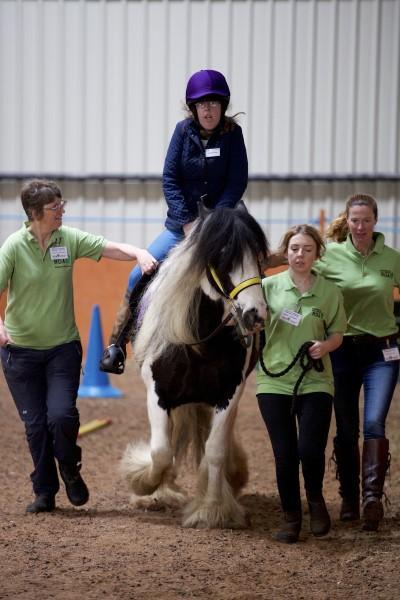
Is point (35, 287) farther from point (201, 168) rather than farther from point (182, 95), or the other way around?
point (182, 95)

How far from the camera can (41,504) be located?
16.8ft

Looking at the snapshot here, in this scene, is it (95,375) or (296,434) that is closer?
(296,434)

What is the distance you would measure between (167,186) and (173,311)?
820 mm

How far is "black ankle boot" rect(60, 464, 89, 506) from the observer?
5.10 m

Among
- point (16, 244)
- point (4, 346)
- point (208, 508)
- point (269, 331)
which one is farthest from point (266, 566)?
point (16, 244)

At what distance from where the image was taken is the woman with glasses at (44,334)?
4.98 metres

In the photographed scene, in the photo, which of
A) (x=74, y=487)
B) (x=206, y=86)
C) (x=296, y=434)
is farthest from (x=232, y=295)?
(x=74, y=487)

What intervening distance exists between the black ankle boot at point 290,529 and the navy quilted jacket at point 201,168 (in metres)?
1.68

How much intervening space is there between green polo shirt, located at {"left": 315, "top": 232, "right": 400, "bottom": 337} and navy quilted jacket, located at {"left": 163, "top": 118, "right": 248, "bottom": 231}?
69 cm

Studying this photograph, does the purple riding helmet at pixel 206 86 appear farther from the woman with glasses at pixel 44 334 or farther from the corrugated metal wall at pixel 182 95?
the corrugated metal wall at pixel 182 95

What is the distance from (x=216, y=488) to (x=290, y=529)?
541mm

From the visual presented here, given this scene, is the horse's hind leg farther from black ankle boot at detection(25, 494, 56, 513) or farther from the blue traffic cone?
the blue traffic cone

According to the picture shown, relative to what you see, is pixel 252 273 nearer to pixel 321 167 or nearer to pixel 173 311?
pixel 173 311

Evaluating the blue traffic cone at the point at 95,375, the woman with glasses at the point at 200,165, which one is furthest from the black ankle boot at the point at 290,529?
the blue traffic cone at the point at 95,375
